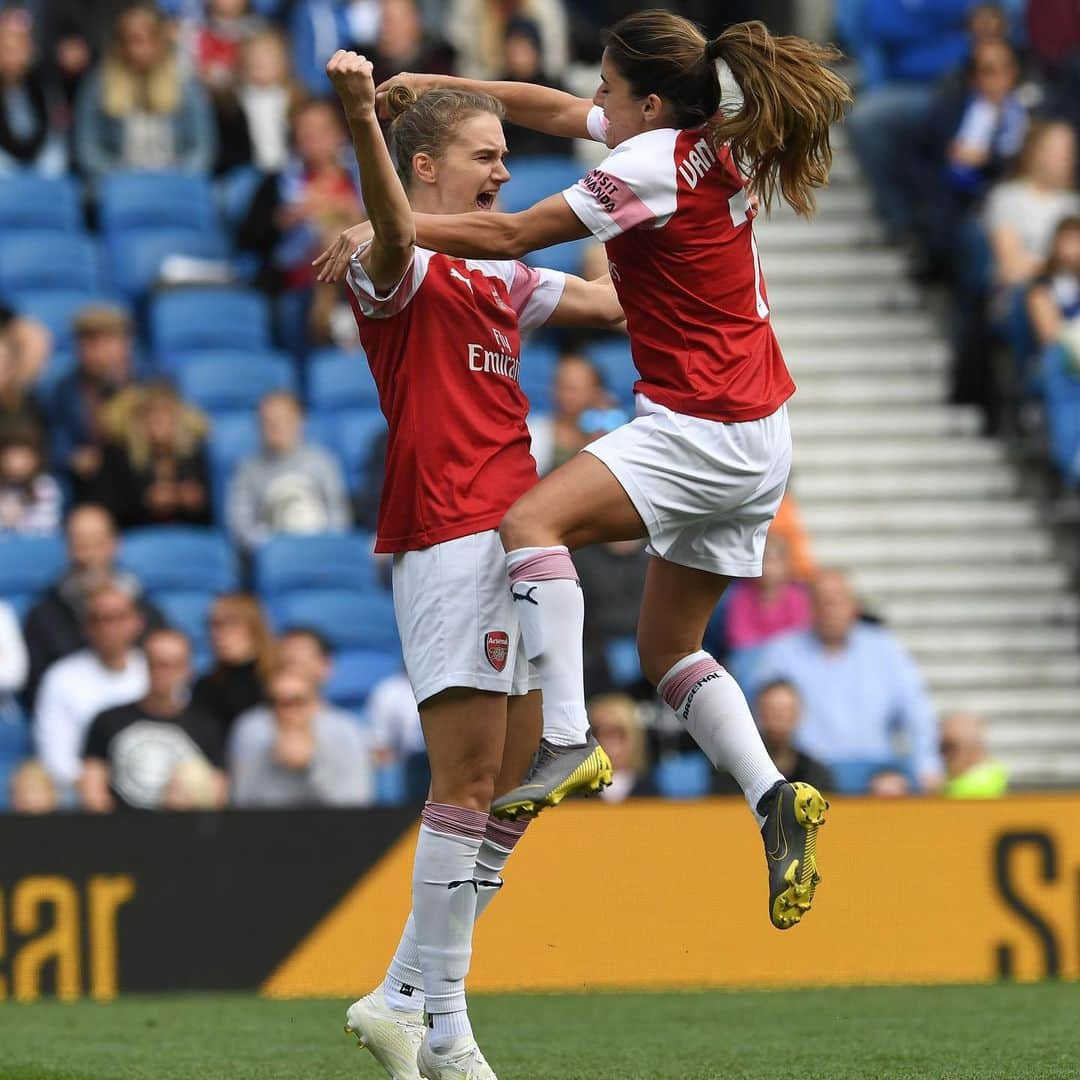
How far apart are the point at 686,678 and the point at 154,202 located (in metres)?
7.40

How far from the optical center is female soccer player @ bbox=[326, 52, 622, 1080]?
5.54 metres

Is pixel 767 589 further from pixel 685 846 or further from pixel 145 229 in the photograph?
pixel 145 229

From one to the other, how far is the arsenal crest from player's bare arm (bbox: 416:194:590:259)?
34.5 inches

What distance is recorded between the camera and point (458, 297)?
18.5ft

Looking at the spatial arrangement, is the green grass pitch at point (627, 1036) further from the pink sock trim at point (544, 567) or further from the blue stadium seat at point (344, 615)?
the blue stadium seat at point (344, 615)

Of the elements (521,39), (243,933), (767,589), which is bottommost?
(243,933)

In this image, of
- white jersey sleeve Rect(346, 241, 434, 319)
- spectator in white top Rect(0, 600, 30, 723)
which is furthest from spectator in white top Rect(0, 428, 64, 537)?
white jersey sleeve Rect(346, 241, 434, 319)

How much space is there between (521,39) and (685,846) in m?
5.34

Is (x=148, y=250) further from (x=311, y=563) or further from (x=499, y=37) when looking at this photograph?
(x=499, y=37)

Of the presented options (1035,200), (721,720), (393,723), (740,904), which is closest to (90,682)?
(393,723)

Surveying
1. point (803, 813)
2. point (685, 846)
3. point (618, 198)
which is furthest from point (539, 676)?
point (685, 846)

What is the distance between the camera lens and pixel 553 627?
5473 millimetres

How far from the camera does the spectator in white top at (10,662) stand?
1000 cm

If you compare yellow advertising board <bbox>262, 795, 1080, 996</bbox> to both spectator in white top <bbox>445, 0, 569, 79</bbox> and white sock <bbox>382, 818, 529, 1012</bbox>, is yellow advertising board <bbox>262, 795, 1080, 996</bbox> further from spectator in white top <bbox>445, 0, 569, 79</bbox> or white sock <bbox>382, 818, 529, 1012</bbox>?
spectator in white top <bbox>445, 0, 569, 79</bbox>
